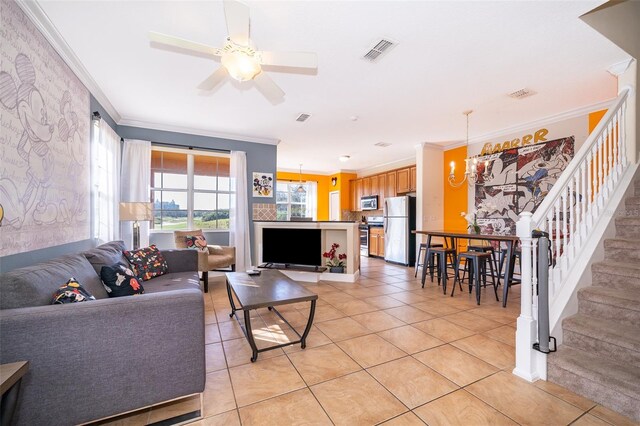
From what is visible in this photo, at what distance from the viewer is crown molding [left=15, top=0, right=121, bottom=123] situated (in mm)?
1996

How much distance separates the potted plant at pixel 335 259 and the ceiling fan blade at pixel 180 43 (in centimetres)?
363

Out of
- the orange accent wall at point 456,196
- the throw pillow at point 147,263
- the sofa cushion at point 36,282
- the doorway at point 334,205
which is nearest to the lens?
the sofa cushion at point 36,282

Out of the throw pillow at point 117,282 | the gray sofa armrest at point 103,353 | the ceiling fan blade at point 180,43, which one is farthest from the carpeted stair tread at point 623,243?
the throw pillow at point 117,282

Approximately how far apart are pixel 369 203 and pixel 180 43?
6618 mm

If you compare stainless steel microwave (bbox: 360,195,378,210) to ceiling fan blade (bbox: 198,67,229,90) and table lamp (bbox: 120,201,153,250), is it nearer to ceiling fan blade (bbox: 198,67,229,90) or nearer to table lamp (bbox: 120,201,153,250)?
table lamp (bbox: 120,201,153,250)

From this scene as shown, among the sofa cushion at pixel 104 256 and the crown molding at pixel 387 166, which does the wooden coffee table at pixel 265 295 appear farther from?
the crown molding at pixel 387 166

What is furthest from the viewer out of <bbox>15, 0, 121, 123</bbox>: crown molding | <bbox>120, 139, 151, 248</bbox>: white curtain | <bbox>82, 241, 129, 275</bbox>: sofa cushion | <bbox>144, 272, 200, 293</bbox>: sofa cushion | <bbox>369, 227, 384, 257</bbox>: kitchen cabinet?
<bbox>369, 227, 384, 257</bbox>: kitchen cabinet

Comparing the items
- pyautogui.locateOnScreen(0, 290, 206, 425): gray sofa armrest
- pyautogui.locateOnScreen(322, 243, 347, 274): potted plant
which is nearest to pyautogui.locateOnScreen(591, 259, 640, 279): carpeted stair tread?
pyautogui.locateOnScreen(0, 290, 206, 425): gray sofa armrest

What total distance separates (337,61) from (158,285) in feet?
9.71

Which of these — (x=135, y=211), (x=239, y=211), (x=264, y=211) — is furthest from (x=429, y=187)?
(x=135, y=211)

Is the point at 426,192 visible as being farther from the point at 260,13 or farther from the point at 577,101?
the point at 260,13

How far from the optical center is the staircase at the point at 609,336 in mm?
1579

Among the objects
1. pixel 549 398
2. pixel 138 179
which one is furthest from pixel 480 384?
pixel 138 179

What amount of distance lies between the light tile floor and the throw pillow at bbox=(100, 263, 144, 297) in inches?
32.8
